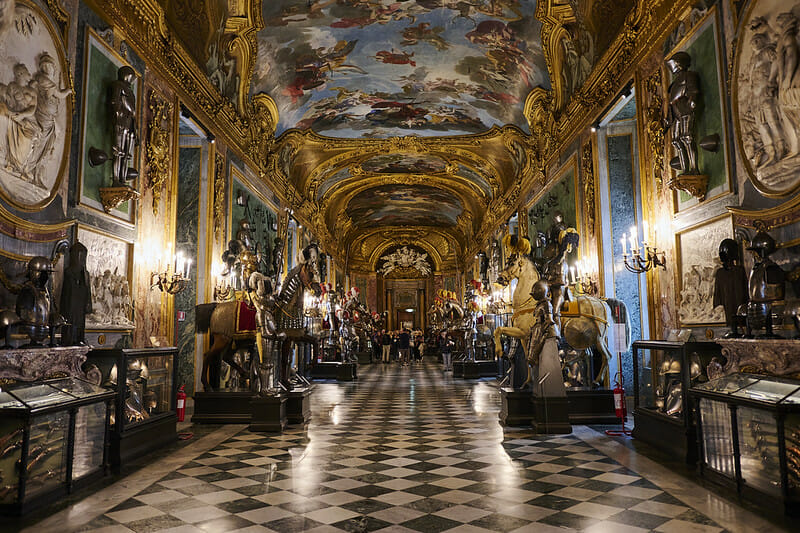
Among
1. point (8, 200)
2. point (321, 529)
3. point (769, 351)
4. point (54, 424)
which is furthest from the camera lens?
point (8, 200)

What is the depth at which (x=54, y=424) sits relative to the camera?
4.93 meters

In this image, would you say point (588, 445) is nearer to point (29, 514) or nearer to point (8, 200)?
point (29, 514)

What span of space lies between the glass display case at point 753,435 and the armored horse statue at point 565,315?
12.8 feet

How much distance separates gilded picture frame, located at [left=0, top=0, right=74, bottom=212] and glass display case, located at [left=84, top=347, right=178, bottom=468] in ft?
6.46

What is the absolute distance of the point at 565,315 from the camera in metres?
9.96

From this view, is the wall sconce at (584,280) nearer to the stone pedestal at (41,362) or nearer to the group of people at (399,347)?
the stone pedestal at (41,362)

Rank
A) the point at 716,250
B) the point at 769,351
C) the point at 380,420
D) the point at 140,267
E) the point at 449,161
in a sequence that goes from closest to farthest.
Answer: the point at 769,351
the point at 716,250
the point at 140,267
the point at 380,420
the point at 449,161

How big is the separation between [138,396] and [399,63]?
40.2ft

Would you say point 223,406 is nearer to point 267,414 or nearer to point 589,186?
point 267,414

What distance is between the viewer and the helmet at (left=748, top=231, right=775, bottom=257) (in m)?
5.77

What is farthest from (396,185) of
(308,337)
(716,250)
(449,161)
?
(716,250)

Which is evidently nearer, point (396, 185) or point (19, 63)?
point (19, 63)

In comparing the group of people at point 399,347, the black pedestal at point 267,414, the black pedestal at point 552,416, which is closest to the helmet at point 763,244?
the black pedestal at point 552,416

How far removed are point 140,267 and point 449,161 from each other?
685 inches
